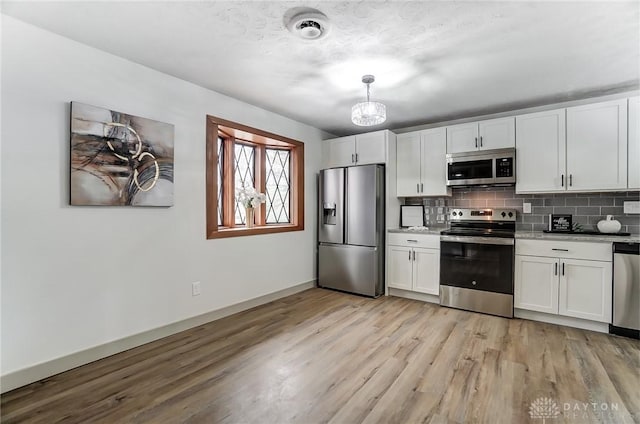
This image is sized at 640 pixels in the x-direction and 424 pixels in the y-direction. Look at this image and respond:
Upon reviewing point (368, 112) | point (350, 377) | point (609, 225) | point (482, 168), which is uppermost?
point (368, 112)

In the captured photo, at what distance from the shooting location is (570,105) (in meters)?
3.46

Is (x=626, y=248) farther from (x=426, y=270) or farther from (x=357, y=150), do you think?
(x=357, y=150)

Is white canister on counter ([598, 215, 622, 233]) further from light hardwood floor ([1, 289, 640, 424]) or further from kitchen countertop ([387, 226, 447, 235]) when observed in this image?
kitchen countertop ([387, 226, 447, 235])

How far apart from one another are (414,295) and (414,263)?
1.42ft

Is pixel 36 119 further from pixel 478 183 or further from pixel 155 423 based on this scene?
pixel 478 183

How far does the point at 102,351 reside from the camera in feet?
7.80

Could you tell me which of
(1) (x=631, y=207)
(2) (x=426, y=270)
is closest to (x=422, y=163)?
(2) (x=426, y=270)

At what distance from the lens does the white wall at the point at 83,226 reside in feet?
6.54

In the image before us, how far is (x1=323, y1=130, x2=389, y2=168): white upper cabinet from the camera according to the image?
4164mm

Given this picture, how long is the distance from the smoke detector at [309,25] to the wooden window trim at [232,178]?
4.88 feet

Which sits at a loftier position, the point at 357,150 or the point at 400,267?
the point at 357,150

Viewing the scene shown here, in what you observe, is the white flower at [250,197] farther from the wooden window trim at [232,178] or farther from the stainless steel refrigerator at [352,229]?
the stainless steel refrigerator at [352,229]

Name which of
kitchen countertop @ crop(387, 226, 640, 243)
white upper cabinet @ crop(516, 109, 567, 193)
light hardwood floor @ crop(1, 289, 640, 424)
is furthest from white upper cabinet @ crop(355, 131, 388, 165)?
light hardwood floor @ crop(1, 289, 640, 424)

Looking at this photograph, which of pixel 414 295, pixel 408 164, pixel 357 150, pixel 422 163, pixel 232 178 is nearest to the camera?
pixel 232 178
